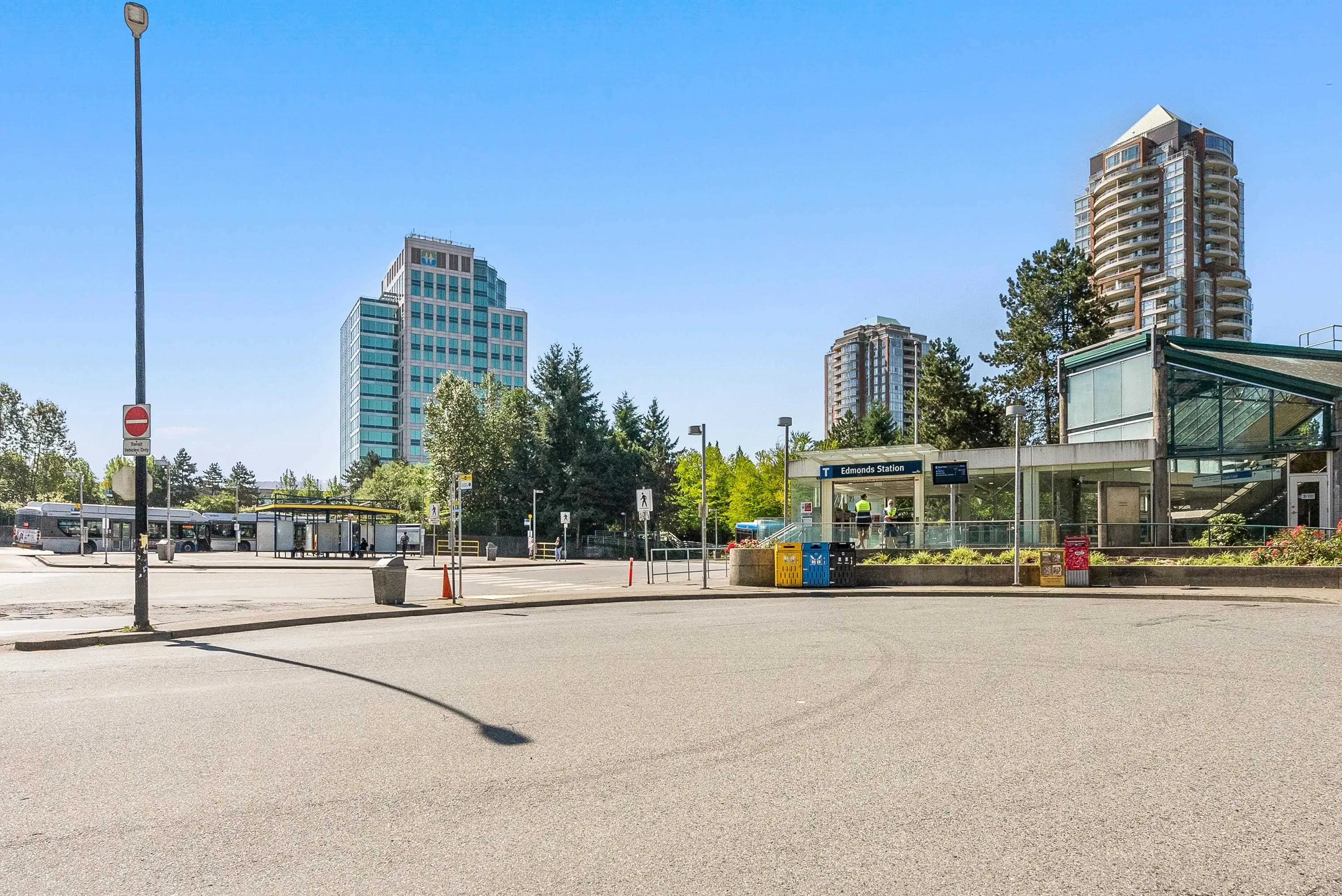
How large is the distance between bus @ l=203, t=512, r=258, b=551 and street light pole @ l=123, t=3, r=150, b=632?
205ft

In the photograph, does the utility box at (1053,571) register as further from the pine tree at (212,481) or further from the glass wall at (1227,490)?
the pine tree at (212,481)

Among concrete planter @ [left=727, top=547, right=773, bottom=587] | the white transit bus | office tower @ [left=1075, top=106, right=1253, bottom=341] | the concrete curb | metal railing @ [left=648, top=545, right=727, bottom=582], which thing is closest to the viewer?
concrete planter @ [left=727, top=547, right=773, bottom=587]

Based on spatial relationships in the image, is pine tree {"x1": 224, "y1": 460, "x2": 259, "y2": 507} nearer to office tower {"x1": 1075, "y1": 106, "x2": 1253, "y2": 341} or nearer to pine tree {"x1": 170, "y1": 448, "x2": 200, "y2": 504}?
pine tree {"x1": 170, "y1": 448, "x2": 200, "y2": 504}

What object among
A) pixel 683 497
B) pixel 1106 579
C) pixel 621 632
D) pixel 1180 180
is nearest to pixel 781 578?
pixel 1106 579

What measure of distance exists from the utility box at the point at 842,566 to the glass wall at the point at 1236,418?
49.8 feet

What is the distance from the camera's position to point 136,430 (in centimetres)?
1505

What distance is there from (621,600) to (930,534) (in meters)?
12.2

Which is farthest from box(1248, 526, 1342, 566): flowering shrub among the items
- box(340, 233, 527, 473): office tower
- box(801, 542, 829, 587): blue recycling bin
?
box(340, 233, 527, 473): office tower

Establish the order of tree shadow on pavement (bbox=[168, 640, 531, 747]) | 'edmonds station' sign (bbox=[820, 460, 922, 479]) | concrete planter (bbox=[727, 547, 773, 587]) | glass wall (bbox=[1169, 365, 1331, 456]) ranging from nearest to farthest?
tree shadow on pavement (bbox=[168, 640, 531, 747]), concrete planter (bbox=[727, 547, 773, 587]), glass wall (bbox=[1169, 365, 1331, 456]), 'edmonds station' sign (bbox=[820, 460, 922, 479])

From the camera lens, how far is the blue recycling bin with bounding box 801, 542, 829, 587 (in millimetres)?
25875

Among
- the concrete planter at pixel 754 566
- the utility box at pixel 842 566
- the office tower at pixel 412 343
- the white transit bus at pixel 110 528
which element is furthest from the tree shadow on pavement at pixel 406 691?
the office tower at pixel 412 343

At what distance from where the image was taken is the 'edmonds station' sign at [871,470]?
3694 centimetres

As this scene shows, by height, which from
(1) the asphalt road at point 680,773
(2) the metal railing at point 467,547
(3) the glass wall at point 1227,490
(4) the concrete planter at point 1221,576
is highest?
(3) the glass wall at point 1227,490

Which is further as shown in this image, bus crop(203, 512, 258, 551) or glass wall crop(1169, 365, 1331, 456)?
bus crop(203, 512, 258, 551)
